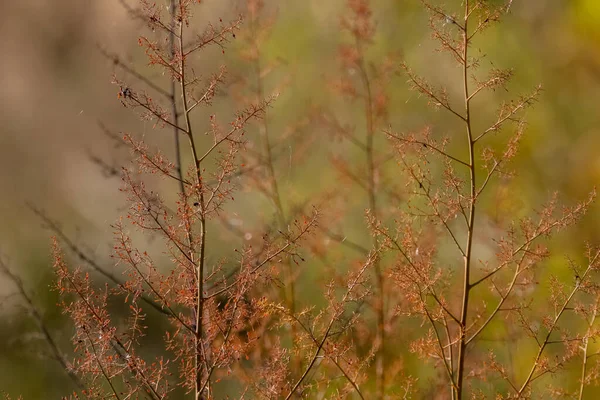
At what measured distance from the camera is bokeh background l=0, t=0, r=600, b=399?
8.83 feet

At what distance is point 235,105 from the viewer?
9.74 ft

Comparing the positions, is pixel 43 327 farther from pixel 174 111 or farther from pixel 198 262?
pixel 198 262

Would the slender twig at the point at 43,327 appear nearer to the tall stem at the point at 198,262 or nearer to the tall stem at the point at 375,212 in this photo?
the tall stem at the point at 198,262

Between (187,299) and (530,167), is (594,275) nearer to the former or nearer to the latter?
(530,167)

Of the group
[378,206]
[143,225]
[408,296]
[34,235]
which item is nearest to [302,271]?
[378,206]

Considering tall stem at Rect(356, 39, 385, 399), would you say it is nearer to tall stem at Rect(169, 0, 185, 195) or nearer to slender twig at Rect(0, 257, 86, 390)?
tall stem at Rect(169, 0, 185, 195)

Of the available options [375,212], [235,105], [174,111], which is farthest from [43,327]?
[375,212]

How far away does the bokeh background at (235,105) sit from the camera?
8.83ft

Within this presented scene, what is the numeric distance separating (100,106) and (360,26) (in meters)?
1.29

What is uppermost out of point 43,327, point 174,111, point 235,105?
point 235,105

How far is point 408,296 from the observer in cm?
213

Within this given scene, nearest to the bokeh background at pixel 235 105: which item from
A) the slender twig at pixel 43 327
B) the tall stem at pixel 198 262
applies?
the slender twig at pixel 43 327

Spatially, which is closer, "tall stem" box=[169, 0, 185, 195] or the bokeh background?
"tall stem" box=[169, 0, 185, 195]

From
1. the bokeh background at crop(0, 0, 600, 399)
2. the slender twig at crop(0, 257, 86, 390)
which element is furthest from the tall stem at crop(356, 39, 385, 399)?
the slender twig at crop(0, 257, 86, 390)
